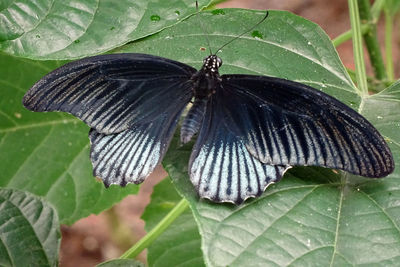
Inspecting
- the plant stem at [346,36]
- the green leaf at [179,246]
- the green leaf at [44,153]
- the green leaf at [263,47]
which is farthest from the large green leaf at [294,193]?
the green leaf at [179,246]

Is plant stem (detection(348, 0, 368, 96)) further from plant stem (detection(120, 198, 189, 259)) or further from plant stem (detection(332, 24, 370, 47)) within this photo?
plant stem (detection(120, 198, 189, 259))

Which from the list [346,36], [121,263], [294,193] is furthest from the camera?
[346,36]

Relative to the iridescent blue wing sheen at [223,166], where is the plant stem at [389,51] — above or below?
above

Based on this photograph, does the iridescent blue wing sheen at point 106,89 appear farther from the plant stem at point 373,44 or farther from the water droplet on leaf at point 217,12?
the plant stem at point 373,44

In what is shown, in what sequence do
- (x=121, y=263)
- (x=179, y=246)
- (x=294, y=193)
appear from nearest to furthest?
1. (x=294, y=193)
2. (x=121, y=263)
3. (x=179, y=246)

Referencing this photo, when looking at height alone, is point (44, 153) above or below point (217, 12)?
below

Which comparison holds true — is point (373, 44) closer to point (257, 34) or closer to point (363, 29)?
point (363, 29)

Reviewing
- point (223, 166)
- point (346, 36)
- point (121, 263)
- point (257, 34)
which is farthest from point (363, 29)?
point (121, 263)
